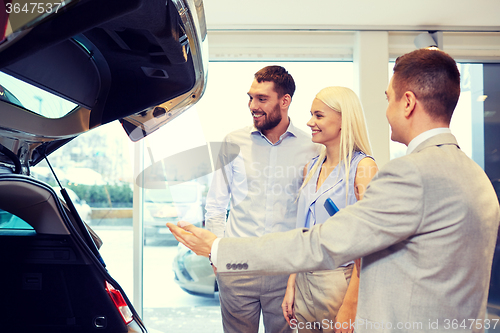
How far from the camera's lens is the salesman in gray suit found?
0.76 meters

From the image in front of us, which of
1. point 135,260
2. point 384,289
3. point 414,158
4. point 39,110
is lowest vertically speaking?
point 135,260

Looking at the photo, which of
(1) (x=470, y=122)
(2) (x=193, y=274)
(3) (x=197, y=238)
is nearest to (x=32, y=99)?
(3) (x=197, y=238)

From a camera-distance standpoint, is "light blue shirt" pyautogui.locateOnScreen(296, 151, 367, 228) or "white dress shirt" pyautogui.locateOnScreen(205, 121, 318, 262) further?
"white dress shirt" pyautogui.locateOnScreen(205, 121, 318, 262)

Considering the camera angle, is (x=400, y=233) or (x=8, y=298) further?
(x=8, y=298)

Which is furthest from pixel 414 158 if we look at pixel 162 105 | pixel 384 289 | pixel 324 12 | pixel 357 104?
pixel 324 12

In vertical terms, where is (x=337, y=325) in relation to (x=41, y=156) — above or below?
below

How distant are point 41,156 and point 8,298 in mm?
541

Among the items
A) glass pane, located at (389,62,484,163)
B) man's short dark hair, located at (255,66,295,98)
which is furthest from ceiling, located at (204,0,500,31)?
man's short dark hair, located at (255,66,295,98)

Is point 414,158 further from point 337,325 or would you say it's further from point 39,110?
point 39,110

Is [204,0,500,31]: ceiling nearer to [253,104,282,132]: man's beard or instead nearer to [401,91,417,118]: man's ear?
[253,104,282,132]: man's beard

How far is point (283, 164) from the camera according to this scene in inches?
69.2

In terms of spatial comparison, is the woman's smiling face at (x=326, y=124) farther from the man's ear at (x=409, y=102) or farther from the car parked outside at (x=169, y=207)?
the car parked outside at (x=169, y=207)

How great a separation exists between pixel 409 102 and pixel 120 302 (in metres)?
1.18

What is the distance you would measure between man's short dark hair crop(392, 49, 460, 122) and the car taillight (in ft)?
3.92
